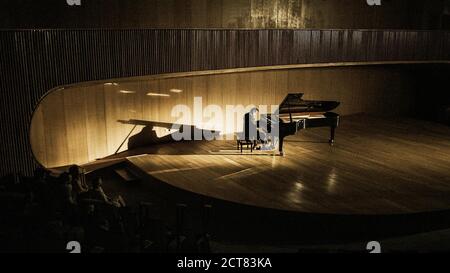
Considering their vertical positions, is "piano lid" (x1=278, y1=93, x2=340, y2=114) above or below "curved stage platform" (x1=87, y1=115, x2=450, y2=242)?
above

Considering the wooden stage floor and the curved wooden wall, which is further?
the curved wooden wall

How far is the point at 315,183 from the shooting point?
7.32m

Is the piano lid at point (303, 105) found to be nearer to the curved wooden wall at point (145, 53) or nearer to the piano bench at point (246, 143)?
→ the piano bench at point (246, 143)

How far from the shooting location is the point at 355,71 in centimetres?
1300

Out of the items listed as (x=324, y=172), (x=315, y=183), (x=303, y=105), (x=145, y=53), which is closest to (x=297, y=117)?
(x=303, y=105)

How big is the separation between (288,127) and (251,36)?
2.72 metres

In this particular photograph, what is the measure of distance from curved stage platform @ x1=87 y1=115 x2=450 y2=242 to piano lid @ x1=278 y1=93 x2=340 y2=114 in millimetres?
759

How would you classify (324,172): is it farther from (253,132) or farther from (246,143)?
(246,143)

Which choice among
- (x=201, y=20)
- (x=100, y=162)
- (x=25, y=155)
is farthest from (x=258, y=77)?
(x=25, y=155)

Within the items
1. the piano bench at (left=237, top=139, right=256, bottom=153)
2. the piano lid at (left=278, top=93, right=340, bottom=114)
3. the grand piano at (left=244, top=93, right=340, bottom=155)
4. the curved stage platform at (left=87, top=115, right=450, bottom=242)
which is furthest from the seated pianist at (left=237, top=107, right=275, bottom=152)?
the piano lid at (left=278, top=93, right=340, bottom=114)

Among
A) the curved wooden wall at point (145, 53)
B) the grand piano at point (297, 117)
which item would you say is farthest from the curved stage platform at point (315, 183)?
the curved wooden wall at point (145, 53)

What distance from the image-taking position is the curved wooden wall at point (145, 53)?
7137 mm

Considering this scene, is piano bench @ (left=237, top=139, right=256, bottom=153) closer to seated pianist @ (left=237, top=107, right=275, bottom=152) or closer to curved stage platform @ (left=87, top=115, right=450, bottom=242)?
seated pianist @ (left=237, top=107, right=275, bottom=152)

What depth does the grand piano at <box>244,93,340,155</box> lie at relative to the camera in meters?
8.86
